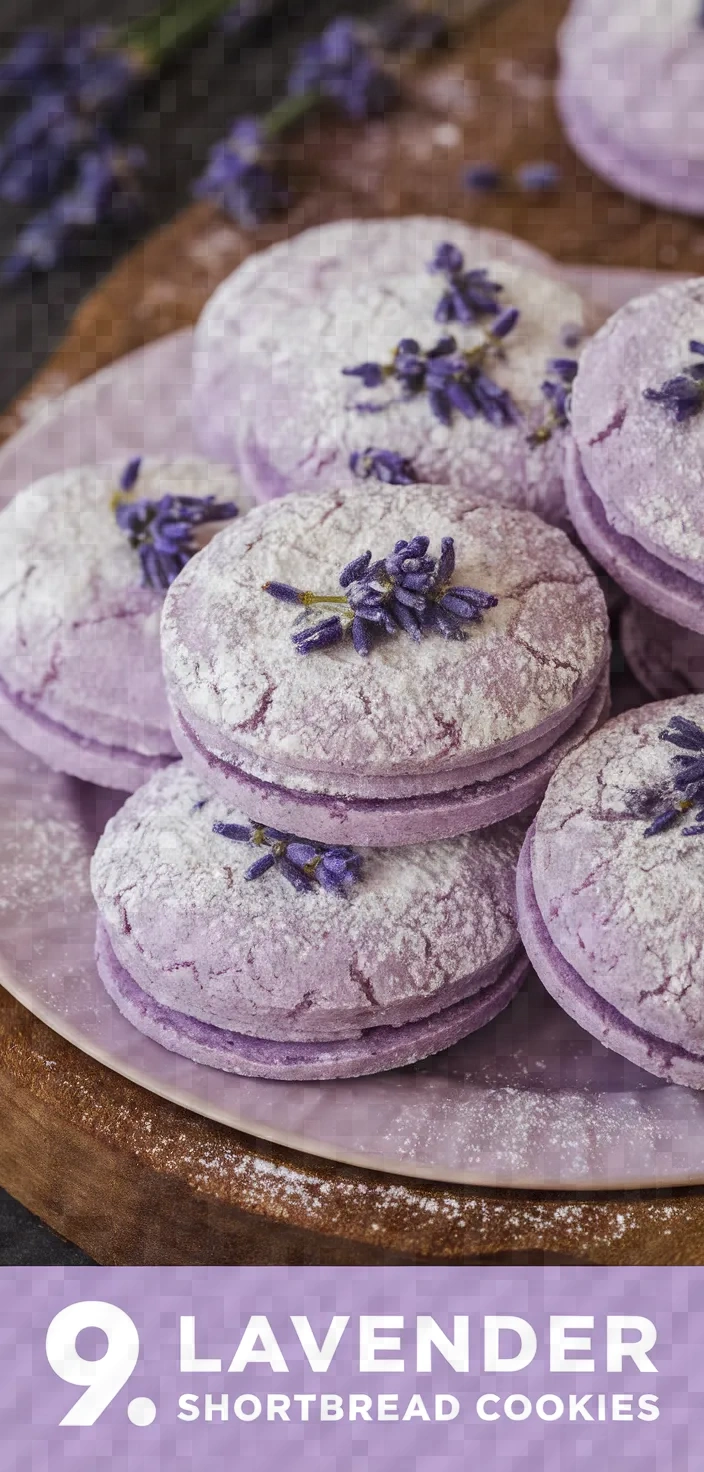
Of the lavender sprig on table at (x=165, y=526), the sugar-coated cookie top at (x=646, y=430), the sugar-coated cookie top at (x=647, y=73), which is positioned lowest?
the sugar-coated cookie top at (x=647, y=73)

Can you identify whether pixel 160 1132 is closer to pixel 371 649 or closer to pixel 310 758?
pixel 310 758

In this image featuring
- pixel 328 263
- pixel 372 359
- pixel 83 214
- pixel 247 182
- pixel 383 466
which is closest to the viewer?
pixel 383 466

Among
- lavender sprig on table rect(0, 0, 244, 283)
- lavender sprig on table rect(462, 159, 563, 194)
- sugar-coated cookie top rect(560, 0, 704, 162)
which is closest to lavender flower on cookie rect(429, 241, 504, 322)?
sugar-coated cookie top rect(560, 0, 704, 162)

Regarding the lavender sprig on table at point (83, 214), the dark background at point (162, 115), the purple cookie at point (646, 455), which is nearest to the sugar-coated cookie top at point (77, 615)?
the purple cookie at point (646, 455)

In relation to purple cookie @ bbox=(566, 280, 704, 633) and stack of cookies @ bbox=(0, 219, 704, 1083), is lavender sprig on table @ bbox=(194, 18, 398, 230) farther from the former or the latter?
purple cookie @ bbox=(566, 280, 704, 633)

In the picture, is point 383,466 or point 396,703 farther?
point 383,466

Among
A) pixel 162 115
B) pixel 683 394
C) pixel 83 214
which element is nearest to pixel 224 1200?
pixel 683 394

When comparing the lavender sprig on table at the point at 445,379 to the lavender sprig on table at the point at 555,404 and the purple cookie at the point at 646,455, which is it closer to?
the lavender sprig on table at the point at 555,404

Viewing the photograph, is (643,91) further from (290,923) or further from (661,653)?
(290,923)
